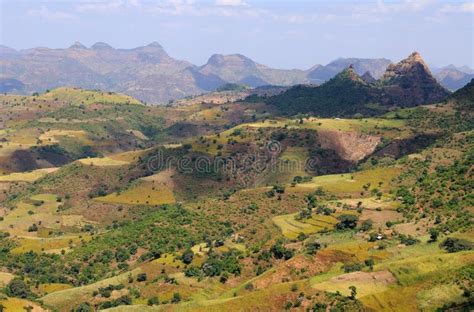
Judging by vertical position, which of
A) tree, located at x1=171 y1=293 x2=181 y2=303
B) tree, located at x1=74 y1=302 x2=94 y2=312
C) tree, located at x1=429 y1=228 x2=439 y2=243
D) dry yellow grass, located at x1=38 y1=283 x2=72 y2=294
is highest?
tree, located at x1=429 y1=228 x2=439 y2=243

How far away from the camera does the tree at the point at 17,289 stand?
132m

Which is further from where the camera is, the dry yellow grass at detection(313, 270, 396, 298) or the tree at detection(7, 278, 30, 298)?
the tree at detection(7, 278, 30, 298)

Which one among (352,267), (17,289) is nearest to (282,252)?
(352,267)

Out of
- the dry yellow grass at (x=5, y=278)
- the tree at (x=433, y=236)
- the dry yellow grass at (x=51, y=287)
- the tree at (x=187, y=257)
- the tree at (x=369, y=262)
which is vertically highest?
the tree at (x=433, y=236)

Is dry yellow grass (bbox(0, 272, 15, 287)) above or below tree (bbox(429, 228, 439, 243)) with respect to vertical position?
below

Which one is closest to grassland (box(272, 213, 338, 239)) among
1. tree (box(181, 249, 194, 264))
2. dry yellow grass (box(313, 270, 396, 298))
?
tree (box(181, 249, 194, 264))

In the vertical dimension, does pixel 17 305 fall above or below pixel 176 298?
below

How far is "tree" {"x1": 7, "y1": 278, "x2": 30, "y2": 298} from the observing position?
431ft

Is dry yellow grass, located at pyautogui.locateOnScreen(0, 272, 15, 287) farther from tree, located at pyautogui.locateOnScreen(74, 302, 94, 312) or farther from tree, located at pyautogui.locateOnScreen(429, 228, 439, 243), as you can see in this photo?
tree, located at pyautogui.locateOnScreen(429, 228, 439, 243)

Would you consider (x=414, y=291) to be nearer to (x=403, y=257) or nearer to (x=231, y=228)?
(x=403, y=257)

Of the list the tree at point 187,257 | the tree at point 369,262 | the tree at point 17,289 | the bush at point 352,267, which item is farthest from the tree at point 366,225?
the tree at point 17,289

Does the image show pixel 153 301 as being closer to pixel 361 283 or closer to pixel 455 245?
pixel 361 283

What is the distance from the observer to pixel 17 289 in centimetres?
13288

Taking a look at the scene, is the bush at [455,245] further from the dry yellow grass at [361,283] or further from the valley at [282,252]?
the dry yellow grass at [361,283]
